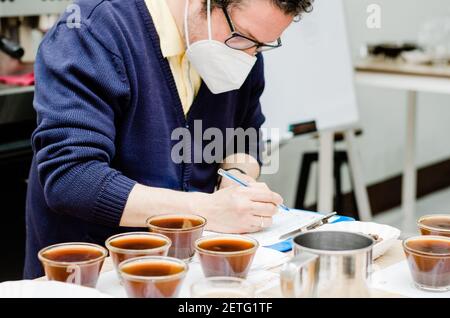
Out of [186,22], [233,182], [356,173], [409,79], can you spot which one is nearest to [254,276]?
[233,182]

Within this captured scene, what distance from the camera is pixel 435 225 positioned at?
123 cm

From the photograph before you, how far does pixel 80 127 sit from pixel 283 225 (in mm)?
412

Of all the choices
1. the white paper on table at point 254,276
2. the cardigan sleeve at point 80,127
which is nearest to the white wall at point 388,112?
the cardigan sleeve at point 80,127

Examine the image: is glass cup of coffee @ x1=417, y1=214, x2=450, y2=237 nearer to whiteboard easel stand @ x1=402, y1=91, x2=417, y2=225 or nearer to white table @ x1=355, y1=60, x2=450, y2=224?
white table @ x1=355, y1=60, x2=450, y2=224

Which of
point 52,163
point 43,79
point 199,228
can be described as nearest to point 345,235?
point 199,228

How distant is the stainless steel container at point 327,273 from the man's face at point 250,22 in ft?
1.95

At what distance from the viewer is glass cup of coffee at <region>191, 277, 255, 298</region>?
35.5 inches

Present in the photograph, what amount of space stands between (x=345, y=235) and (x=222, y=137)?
0.69 meters

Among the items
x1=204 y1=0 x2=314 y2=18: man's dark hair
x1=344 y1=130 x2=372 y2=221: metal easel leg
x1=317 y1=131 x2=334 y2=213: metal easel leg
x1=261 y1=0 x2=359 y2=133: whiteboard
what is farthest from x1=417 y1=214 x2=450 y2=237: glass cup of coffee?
x1=344 y1=130 x2=372 y2=221: metal easel leg

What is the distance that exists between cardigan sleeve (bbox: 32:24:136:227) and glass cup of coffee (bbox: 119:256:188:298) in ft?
1.06

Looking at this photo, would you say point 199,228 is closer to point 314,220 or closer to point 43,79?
point 314,220

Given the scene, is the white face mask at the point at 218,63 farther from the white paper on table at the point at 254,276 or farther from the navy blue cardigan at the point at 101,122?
the white paper on table at the point at 254,276

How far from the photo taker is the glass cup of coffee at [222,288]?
2.96ft

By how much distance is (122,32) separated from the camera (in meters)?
1.44
